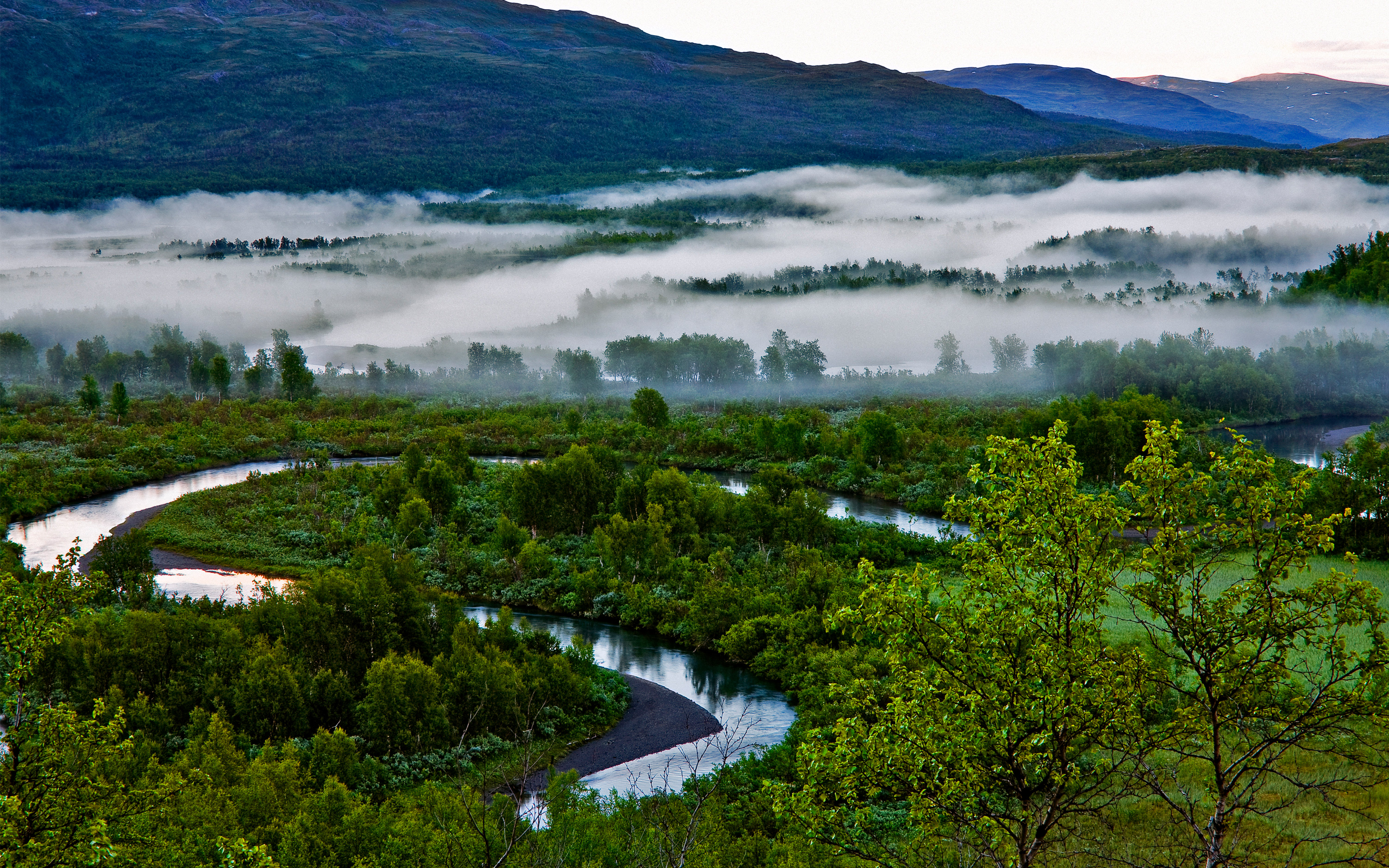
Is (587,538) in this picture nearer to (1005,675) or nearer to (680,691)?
(680,691)

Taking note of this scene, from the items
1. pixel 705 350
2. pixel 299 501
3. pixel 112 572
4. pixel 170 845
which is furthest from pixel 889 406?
pixel 170 845

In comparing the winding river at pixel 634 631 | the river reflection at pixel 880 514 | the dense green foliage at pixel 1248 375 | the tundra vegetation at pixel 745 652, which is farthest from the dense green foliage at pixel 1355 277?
the river reflection at pixel 880 514

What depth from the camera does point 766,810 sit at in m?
23.0

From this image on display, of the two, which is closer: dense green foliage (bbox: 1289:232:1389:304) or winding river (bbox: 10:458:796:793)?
winding river (bbox: 10:458:796:793)

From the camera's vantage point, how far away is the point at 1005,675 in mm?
10609

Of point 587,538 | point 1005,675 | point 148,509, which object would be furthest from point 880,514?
point 1005,675

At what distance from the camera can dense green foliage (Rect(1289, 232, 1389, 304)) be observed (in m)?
144

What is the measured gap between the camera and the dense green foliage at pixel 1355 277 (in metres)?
144

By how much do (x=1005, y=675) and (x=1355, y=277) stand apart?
169439 millimetres

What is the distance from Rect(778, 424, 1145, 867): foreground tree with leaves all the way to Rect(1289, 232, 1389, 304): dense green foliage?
527ft

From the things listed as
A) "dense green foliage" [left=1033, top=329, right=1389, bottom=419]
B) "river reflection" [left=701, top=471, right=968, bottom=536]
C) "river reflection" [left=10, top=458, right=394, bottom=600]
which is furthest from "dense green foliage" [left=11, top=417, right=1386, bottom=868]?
"dense green foliage" [left=1033, top=329, right=1389, bottom=419]

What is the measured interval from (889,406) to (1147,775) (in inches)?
4251

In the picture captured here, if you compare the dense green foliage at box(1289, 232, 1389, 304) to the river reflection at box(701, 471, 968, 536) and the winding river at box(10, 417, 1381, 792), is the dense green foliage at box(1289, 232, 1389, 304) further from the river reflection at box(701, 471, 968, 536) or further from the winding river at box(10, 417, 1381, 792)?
the river reflection at box(701, 471, 968, 536)

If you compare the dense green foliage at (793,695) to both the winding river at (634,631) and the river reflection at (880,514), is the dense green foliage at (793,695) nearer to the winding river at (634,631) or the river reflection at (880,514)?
the winding river at (634,631)
